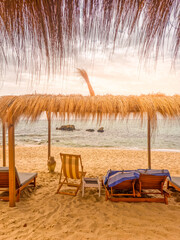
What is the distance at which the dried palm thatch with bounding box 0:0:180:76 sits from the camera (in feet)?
2.02

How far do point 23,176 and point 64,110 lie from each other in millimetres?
1940

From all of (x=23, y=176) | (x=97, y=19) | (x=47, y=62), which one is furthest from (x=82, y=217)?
(x=97, y=19)

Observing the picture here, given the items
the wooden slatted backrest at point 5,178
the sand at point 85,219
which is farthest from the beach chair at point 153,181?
the wooden slatted backrest at point 5,178

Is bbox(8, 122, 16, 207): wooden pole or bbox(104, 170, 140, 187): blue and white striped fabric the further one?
bbox(104, 170, 140, 187): blue and white striped fabric

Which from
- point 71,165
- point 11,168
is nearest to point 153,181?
point 71,165

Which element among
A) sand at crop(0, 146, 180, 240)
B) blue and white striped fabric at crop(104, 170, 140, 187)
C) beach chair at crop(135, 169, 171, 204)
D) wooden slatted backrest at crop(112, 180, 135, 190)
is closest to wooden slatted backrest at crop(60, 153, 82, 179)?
sand at crop(0, 146, 180, 240)

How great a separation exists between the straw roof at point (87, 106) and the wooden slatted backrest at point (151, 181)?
107cm

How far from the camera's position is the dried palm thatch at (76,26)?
2.02 ft

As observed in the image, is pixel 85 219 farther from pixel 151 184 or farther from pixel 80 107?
pixel 80 107

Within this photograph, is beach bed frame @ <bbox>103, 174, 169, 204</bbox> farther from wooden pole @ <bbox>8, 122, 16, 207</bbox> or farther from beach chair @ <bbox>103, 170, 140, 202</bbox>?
wooden pole @ <bbox>8, 122, 16, 207</bbox>

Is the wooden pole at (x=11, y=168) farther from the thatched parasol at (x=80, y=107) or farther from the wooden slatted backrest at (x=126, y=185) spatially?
the wooden slatted backrest at (x=126, y=185)

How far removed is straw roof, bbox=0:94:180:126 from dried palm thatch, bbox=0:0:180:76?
2.51 meters

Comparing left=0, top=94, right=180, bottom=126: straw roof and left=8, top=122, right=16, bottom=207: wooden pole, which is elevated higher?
left=0, top=94, right=180, bottom=126: straw roof

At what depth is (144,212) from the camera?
2.96 meters
